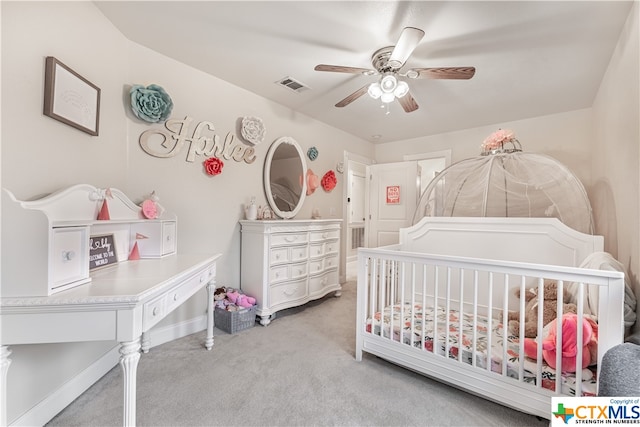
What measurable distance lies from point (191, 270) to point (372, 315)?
131 centimetres

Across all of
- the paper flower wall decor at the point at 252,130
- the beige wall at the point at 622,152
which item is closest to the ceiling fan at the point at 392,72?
the beige wall at the point at 622,152

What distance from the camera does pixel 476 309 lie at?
1.55 metres

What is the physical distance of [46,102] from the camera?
4.38 ft

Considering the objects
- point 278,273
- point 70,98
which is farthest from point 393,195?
point 70,98

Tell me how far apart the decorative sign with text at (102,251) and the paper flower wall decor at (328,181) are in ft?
8.56

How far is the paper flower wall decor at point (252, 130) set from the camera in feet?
8.98

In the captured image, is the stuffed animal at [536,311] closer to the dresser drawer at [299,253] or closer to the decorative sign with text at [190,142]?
the dresser drawer at [299,253]

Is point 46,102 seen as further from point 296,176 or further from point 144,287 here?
point 296,176

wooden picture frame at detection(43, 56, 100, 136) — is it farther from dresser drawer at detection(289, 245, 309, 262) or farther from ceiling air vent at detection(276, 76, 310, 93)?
dresser drawer at detection(289, 245, 309, 262)

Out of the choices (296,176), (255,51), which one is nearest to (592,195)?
(296,176)

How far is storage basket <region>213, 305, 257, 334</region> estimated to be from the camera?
7.77ft

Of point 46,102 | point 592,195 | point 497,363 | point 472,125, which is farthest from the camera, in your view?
point 472,125

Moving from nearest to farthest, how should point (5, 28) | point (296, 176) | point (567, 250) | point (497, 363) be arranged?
1. point (5, 28)
2. point (497, 363)
3. point (567, 250)
4. point (296, 176)

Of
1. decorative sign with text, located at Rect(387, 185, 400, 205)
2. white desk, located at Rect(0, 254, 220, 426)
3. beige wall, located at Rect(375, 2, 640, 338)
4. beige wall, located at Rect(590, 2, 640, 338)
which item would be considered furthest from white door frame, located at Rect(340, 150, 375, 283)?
white desk, located at Rect(0, 254, 220, 426)
